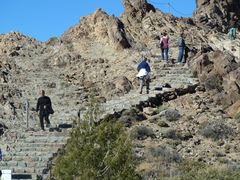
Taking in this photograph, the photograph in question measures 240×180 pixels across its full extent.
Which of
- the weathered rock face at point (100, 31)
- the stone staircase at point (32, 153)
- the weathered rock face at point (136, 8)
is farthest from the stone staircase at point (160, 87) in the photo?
the weathered rock face at point (136, 8)

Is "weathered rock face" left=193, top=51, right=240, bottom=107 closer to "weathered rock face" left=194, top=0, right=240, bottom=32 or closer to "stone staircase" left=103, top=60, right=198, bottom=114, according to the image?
"stone staircase" left=103, top=60, right=198, bottom=114

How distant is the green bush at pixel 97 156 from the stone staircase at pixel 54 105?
4442mm

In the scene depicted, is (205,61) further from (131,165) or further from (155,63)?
(131,165)

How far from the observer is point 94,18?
3756cm

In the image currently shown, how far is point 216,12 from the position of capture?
4462 centimetres

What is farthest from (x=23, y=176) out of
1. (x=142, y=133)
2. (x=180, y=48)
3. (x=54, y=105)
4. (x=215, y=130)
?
(x=180, y=48)

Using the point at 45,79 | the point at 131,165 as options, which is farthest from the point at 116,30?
the point at 131,165

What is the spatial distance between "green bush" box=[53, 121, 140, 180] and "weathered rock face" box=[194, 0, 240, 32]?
2869 centimetres

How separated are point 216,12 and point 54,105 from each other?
19.9m

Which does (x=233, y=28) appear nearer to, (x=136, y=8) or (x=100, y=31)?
(x=136, y=8)

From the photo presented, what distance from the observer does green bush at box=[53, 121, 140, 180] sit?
1461 centimetres

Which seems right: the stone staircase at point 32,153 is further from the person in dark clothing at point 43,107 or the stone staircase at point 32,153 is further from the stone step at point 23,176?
the person in dark clothing at point 43,107

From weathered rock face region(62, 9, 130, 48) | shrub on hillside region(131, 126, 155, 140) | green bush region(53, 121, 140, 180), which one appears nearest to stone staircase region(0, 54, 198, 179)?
shrub on hillside region(131, 126, 155, 140)

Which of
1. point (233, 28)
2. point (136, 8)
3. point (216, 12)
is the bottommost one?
point (233, 28)
